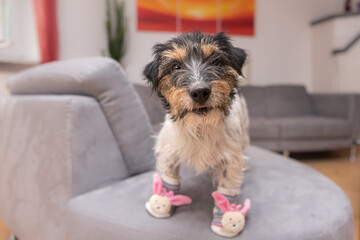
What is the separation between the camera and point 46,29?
3439 mm

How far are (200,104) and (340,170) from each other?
326 centimetres

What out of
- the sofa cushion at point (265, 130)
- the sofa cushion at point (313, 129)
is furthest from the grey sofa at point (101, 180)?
the sofa cushion at point (313, 129)

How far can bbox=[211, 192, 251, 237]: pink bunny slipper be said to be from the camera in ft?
3.21

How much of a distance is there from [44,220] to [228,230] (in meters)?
0.86

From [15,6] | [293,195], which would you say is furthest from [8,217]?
[15,6]

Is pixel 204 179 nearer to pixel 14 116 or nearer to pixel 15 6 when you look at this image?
pixel 14 116

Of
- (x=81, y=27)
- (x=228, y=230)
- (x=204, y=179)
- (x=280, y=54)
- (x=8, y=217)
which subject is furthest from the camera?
(x=280, y=54)

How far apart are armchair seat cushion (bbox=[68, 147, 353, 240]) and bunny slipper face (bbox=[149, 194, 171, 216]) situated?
3 cm

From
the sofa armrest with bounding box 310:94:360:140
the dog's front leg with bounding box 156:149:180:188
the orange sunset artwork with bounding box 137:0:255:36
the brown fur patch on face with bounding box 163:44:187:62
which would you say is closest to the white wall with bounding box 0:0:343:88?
the orange sunset artwork with bounding box 137:0:255:36

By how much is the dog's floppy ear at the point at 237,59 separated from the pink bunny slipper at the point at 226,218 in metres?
0.47

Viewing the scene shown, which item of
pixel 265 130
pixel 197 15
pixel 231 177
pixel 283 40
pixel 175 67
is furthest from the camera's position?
pixel 283 40

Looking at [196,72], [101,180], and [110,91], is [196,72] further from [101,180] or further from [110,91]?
[101,180]

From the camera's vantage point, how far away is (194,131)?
1.02 metres

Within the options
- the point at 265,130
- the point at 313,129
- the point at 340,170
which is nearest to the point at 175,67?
the point at 265,130
